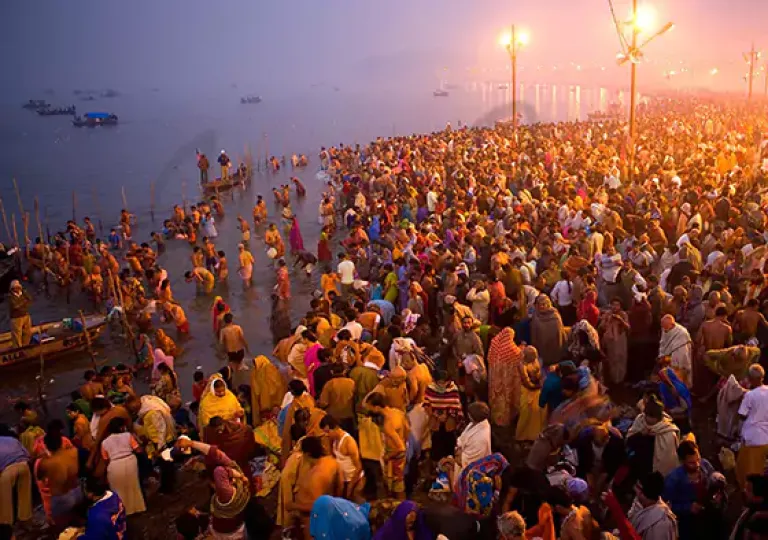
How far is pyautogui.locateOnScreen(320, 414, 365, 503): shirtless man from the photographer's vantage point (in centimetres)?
534

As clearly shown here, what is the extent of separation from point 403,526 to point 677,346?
424cm

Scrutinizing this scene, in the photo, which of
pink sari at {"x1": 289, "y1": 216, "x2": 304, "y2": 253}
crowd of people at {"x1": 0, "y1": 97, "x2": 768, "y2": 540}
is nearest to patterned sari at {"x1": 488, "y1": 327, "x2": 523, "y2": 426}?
crowd of people at {"x1": 0, "y1": 97, "x2": 768, "y2": 540}

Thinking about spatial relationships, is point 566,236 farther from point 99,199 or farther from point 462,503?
point 99,199

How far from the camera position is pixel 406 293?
1008 centimetres

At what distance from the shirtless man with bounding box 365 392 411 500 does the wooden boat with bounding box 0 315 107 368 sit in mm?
7400

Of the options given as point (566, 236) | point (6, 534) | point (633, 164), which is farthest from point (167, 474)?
point (633, 164)

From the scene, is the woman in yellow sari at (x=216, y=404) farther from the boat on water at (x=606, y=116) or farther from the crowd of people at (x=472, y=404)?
the boat on water at (x=606, y=116)

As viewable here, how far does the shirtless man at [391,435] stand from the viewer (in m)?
5.79

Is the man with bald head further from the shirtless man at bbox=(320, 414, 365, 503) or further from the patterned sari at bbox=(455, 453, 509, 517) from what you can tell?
the shirtless man at bbox=(320, 414, 365, 503)

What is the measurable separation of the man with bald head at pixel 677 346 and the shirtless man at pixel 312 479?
396 cm

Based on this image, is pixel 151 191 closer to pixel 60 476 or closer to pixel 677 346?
pixel 60 476

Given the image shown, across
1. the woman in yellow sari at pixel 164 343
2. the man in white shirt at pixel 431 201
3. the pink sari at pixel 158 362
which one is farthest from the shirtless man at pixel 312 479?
the man in white shirt at pixel 431 201

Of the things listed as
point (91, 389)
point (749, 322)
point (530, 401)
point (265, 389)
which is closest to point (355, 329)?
point (265, 389)

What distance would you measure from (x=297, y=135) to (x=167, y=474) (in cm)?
7727
